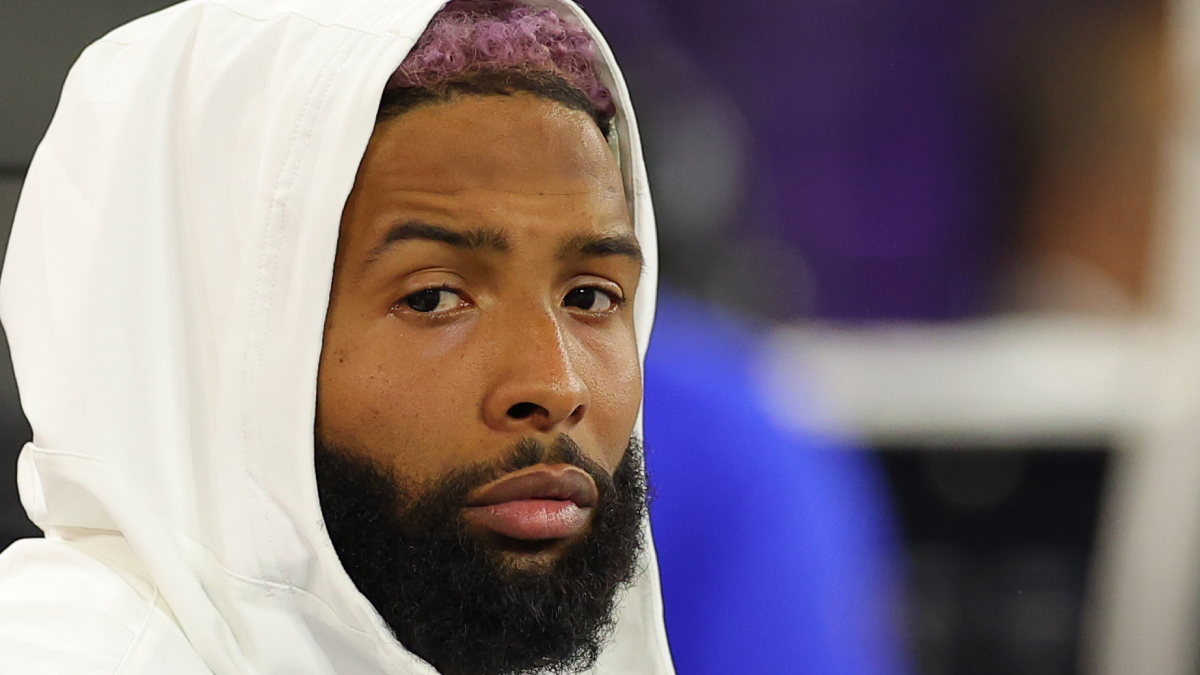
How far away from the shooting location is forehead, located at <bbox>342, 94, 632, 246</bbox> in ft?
3.25

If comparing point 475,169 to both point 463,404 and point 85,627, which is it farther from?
point 85,627

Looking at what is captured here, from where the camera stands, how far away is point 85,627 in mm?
882

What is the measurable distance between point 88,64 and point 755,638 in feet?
3.05

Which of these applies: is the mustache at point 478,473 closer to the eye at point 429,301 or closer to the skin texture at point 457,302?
the skin texture at point 457,302

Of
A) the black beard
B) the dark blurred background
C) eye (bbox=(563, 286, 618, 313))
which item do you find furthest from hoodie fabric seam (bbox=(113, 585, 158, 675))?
the dark blurred background

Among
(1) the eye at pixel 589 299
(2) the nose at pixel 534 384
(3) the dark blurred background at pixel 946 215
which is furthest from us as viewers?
(3) the dark blurred background at pixel 946 215

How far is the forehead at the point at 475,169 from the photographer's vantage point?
99 cm

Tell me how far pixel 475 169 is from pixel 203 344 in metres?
0.24

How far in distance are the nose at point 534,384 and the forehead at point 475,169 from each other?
0.30ft

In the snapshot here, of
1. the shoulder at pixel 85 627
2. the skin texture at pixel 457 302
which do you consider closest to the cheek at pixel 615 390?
the skin texture at pixel 457 302

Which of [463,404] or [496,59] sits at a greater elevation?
[496,59]

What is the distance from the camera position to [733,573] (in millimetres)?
1521

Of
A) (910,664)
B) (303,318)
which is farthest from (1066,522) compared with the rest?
(303,318)

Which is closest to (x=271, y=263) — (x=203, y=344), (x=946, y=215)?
(x=203, y=344)
